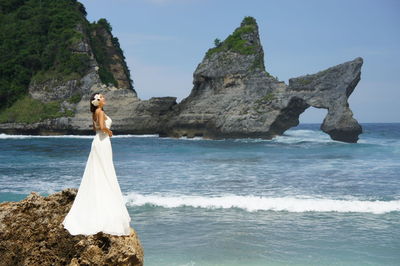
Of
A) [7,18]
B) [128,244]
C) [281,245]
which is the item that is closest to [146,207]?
[281,245]

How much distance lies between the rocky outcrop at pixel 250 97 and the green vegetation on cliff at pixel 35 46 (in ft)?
60.8

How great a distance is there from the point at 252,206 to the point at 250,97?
120 feet

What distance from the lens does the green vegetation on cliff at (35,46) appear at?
60750mm

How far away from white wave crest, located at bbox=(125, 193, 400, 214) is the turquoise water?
3 cm

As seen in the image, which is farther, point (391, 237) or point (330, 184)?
point (330, 184)

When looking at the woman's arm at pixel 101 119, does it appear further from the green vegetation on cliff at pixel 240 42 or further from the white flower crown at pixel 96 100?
the green vegetation on cliff at pixel 240 42

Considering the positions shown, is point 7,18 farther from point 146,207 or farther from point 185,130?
point 146,207

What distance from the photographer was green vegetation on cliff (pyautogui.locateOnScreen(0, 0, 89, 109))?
60750mm

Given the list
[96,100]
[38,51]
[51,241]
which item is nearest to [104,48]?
[38,51]

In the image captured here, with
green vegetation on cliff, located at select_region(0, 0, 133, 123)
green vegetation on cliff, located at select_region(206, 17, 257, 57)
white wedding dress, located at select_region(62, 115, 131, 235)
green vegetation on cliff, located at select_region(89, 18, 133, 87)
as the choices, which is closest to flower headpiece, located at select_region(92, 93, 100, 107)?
white wedding dress, located at select_region(62, 115, 131, 235)

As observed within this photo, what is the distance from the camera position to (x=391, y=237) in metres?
9.72

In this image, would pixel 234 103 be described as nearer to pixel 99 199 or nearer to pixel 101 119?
pixel 101 119

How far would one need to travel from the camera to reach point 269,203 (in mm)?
13484

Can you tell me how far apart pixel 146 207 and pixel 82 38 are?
2142 inches
